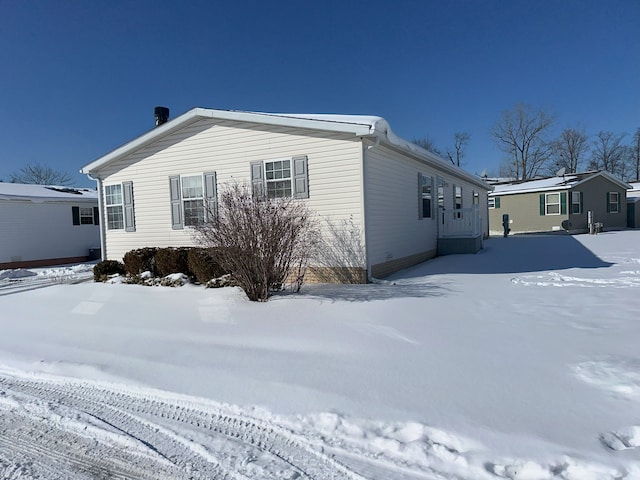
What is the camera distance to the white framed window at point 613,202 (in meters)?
24.5

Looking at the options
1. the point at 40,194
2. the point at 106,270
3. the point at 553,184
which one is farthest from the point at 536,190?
the point at 40,194

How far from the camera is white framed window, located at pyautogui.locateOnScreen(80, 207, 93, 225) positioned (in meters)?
18.4

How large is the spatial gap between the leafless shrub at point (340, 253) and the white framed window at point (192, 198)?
10.9 feet

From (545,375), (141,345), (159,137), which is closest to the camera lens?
(545,375)

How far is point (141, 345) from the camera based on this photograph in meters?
4.97

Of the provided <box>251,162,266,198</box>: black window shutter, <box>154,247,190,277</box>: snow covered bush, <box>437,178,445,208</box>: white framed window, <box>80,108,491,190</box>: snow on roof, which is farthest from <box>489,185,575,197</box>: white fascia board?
<box>154,247,190,277</box>: snow covered bush

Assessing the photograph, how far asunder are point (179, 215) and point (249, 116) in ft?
10.5

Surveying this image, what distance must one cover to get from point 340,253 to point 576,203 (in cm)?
1935

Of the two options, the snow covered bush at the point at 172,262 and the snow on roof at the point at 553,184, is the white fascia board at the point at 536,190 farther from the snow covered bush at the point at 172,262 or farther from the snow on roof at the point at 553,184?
the snow covered bush at the point at 172,262

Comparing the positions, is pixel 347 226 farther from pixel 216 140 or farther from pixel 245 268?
pixel 216 140

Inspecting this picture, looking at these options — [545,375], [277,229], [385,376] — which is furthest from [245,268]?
[545,375]

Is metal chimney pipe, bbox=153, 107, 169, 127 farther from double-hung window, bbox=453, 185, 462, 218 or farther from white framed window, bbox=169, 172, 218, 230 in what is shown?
double-hung window, bbox=453, 185, 462, 218

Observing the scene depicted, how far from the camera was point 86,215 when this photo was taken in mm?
18594

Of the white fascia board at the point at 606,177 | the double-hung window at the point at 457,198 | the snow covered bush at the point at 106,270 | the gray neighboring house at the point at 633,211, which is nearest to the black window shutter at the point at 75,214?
the snow covered bush at the point at 106,270
